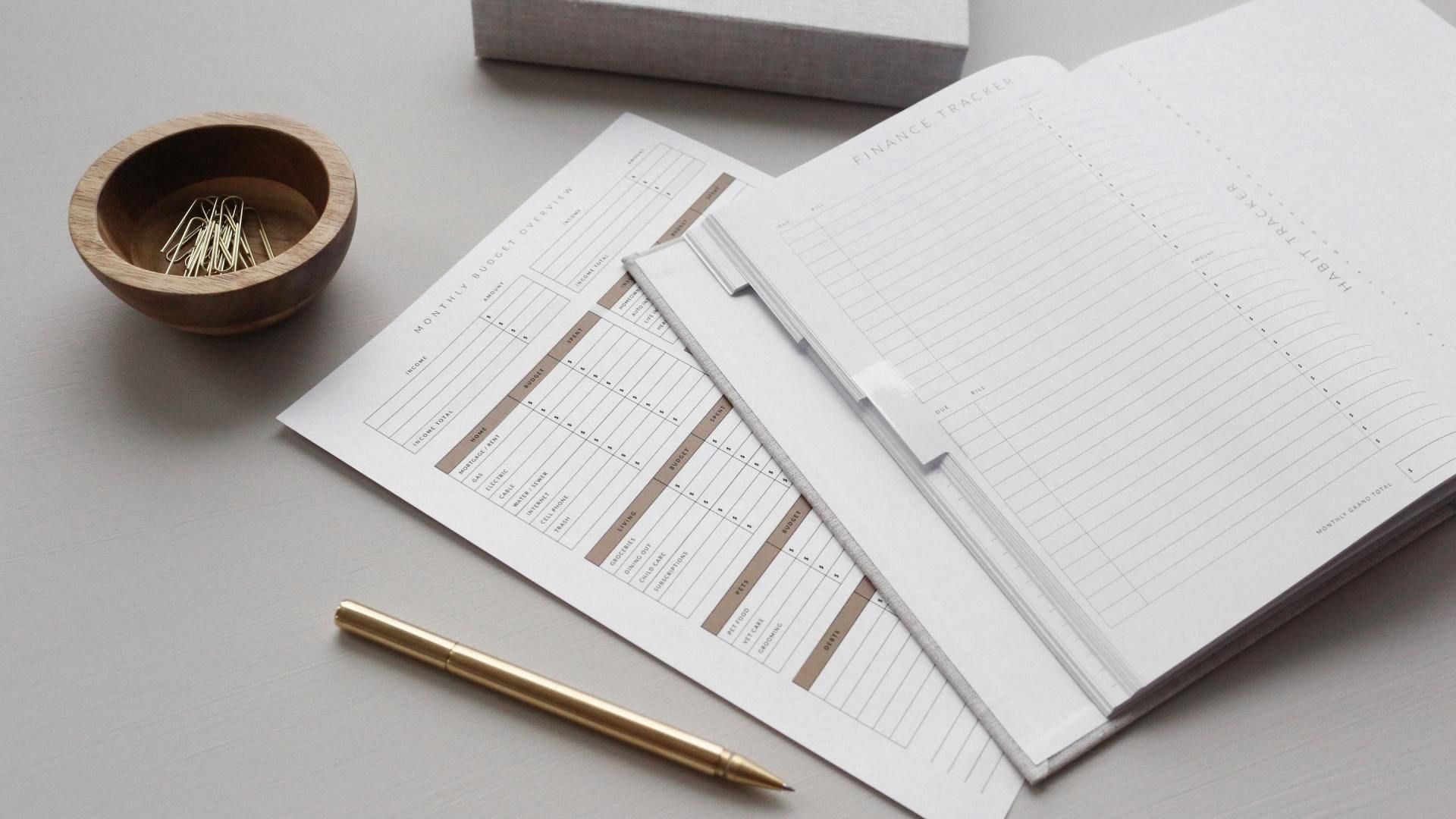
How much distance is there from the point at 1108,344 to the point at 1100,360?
12mm

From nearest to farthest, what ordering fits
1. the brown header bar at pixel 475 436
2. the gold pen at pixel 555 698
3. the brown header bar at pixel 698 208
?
1. the gold pen at pixel 555 698
2. the brown header bar at pixel 475 436
3. the brown header bar at pixel 698 208

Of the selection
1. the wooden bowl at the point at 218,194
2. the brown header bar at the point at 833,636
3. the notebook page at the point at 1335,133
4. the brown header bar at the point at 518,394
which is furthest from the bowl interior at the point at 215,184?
the notebook page at the point at 1335,133

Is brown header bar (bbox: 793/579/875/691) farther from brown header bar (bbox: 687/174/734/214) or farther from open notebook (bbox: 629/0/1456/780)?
brown header bar (bbox: 687/174/734/214)

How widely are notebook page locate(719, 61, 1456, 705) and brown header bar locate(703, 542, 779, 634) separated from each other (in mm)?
94

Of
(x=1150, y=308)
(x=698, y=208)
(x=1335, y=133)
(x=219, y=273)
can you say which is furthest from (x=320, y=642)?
(x=1335, y=133)

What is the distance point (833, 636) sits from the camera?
55cm

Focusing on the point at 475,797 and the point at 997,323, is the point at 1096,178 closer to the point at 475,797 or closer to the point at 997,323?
the point at 997,323

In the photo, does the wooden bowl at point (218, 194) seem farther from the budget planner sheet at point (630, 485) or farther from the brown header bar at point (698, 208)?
the brown header bar at point (698, 208)

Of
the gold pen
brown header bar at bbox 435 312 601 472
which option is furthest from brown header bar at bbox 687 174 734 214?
the gold pen

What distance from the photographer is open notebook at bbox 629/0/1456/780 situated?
549mm

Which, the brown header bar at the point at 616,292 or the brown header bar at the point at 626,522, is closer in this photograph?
the brown header bar at the point at 626,522

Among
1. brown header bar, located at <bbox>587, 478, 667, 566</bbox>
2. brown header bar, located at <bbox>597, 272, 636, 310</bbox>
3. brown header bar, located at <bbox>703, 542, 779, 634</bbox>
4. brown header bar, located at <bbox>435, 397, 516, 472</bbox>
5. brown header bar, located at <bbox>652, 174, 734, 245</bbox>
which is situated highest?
brown header bar, located at <bbox>652, 174, 734, 245</bbox>

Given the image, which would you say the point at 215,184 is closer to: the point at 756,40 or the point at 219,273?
the point at 219,273

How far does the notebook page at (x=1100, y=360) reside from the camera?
1.82 ft
